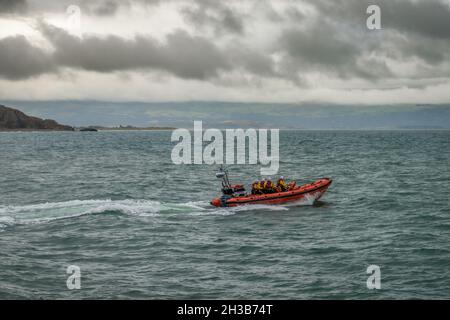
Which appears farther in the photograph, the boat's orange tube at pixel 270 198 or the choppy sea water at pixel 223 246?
the boat's orange tube at pixel 270 198

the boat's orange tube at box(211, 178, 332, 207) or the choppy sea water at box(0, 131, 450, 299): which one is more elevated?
the boat's orange tube at box(211, 178, 332, 207)

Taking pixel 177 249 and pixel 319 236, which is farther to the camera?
pixel 319 236

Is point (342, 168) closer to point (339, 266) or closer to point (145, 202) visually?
point (145, 202)

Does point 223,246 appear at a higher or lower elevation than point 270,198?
lower

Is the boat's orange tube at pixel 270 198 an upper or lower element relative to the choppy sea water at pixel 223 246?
upper

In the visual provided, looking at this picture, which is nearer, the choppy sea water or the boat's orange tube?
the choppy sea water

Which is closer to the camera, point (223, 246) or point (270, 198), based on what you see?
point (223, 246)

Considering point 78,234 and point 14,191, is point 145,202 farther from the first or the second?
point 14,191

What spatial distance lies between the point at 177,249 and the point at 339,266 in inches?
289
